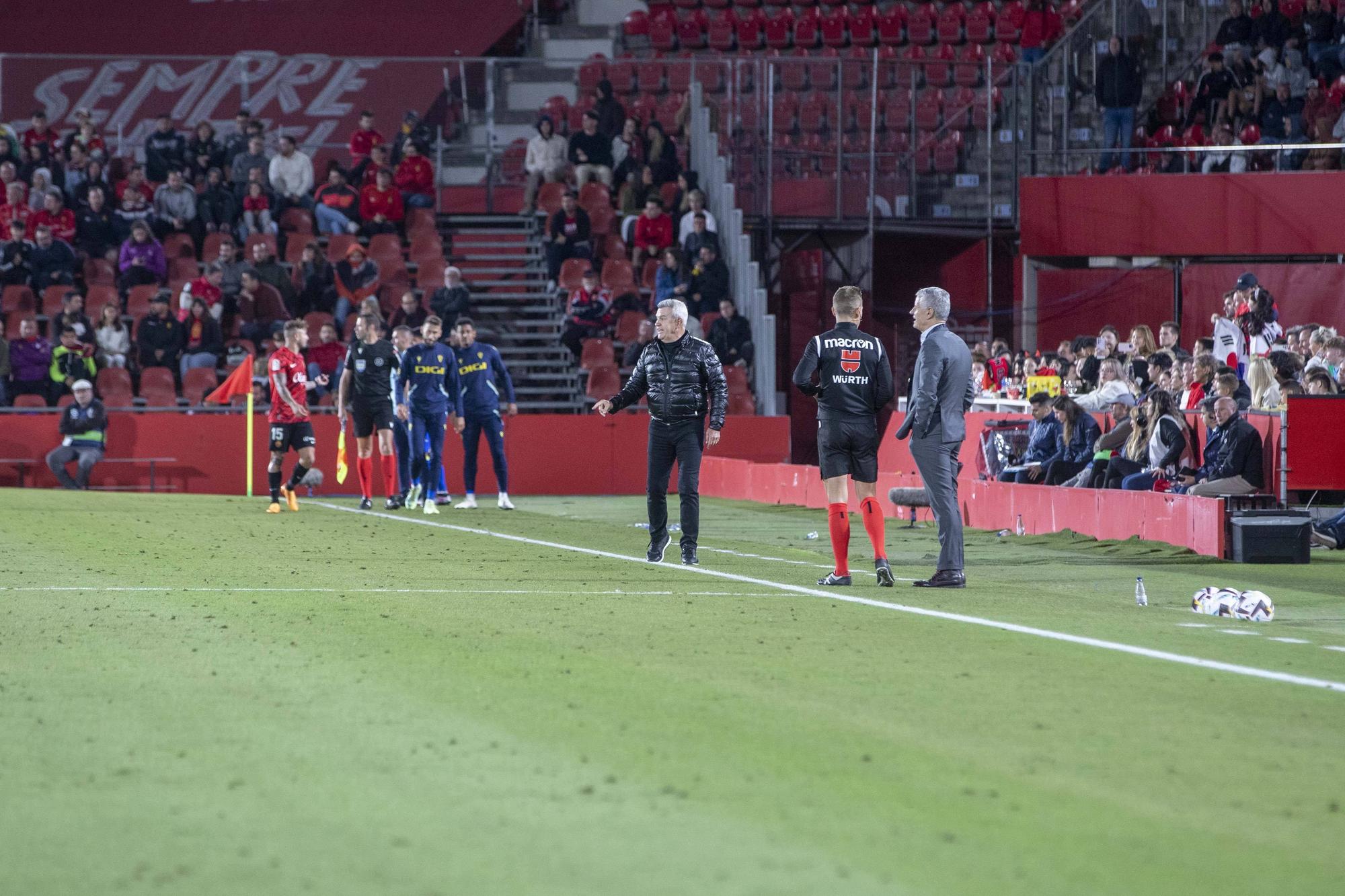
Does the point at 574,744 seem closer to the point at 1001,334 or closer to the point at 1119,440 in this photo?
the point at 1119,440

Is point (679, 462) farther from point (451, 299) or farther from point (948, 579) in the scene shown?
point (451, 299)

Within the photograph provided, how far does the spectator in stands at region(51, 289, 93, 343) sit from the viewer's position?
27531mm

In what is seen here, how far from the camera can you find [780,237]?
3081 centimetres

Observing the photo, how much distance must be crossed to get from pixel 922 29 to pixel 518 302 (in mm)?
10275

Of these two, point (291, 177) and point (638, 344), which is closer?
point (638, 344)

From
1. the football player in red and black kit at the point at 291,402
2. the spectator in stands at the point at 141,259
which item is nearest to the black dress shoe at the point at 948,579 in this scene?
the football player in red and black kit at the point at 291,402

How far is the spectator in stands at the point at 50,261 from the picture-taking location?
96.1 feet

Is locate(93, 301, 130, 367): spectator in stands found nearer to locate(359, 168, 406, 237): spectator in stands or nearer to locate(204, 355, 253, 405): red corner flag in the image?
locate(204, 355, 253, 405): red corner flag

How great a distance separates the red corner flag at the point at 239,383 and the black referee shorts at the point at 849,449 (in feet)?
49.6

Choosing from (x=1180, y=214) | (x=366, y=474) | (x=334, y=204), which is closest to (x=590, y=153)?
(x=334, y=204)

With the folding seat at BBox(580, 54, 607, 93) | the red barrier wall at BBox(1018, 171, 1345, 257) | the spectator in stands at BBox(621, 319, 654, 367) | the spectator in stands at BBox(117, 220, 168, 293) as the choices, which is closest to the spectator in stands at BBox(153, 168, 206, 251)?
the spectator in stands at BBox(117, 220, 168, 293)

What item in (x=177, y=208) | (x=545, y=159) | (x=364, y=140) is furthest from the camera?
(x=364, y=140)

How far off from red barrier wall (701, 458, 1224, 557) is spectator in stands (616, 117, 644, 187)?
9133 millimetres

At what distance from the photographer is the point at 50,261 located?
29.4 metres
